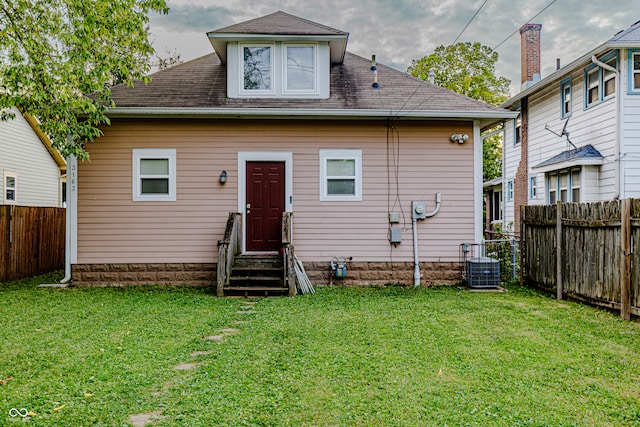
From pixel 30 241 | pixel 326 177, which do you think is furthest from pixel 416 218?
pixel 30 241

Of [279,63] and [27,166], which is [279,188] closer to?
[279,63]

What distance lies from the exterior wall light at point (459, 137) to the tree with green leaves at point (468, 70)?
54.4ft

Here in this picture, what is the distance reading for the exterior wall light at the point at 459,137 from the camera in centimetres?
946

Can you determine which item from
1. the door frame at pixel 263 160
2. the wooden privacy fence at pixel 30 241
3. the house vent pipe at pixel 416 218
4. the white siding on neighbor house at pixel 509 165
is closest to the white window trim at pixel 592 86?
the white siding on neighbor house at pixel 509 165

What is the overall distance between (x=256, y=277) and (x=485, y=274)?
446 cm

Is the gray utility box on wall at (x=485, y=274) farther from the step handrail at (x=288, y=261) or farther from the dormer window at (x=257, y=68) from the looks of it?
the dormer window at (x=257, y=68)

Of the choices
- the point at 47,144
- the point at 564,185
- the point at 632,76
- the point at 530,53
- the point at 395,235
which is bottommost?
the point at 395,235

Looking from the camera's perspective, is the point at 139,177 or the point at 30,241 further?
the point at 30,241

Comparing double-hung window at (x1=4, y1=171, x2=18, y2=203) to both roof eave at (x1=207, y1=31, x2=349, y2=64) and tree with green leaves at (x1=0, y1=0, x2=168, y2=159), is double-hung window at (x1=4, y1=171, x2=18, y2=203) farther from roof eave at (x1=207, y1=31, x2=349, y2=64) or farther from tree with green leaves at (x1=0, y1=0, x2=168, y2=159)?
roof eave at (x1=207, y1=31, x2=349, y2=64)

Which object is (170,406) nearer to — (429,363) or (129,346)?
(129,346)

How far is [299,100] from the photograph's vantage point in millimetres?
9672

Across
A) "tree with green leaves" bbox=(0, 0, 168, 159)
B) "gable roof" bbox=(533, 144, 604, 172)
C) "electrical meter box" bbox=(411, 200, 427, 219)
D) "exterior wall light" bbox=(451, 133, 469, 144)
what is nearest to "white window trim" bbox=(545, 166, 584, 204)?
"gable roof" bbox=(533, 144, 604, 172)

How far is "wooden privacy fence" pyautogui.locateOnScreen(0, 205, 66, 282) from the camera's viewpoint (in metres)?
10.4

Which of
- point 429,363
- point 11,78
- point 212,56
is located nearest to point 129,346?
point 429,363
